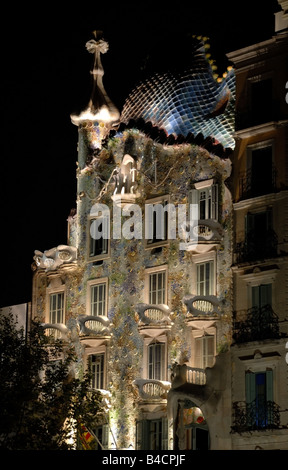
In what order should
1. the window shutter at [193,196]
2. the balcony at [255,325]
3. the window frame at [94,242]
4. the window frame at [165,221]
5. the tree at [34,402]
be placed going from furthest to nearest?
the window frame at [94,242] → the window frame at [165,221] → the window shutter at [193,196] → the balcony at [255,325] → the tree at [34,402]

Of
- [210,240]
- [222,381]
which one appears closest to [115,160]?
[210,240]

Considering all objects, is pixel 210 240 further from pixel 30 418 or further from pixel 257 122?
pixel 30 418

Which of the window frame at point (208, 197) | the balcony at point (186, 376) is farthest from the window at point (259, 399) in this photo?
the window frame at point (208, 197)

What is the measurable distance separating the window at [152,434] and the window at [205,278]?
503 cm

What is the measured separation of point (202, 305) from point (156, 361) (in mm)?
3314

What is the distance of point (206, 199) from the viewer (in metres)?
60.0

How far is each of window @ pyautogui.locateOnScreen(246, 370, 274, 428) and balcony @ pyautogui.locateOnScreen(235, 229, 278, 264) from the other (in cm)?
412

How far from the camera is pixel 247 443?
55500mm

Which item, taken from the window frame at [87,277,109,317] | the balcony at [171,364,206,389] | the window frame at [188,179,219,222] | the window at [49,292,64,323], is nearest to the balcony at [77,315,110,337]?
the window frame at [87,277,109,317]

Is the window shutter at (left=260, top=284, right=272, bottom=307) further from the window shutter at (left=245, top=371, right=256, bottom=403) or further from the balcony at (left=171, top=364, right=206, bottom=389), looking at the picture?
the balcony at (left=171, top=364, right=206, bottom=389)

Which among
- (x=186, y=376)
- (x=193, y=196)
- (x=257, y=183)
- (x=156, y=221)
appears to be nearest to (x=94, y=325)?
(x=156, y=221)

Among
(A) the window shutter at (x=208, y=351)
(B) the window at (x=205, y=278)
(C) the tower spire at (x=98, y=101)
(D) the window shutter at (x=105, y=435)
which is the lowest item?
(D) the window shutter at (x=105, y=435)

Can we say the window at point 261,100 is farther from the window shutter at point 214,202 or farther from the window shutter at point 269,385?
the window shutter at point 269,385

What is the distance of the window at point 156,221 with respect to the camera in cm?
6144
